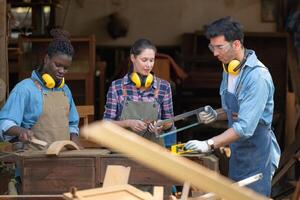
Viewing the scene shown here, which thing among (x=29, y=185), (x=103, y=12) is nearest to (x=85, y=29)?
(x=103, y=12)

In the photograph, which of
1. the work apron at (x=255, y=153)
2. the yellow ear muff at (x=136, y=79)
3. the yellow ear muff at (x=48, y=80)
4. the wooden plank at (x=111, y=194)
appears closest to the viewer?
the wooden plank at (x=111, y=194)

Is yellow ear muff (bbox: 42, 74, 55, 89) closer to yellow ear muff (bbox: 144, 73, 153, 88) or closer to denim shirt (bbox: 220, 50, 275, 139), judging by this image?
yellow ear muff (bbox: 144, 73, 153, 88)

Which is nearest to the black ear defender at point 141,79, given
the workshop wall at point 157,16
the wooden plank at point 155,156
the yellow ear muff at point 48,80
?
the yellow ear muff at point 48,80

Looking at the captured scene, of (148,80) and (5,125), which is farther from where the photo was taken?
(148,80)

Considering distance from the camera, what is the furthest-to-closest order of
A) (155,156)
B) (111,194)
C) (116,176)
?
(116,176), (111,194), (155,156)

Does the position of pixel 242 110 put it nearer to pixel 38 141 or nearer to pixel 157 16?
pixel 38 141

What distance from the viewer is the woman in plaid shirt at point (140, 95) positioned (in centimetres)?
581

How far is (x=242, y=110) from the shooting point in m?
4.92

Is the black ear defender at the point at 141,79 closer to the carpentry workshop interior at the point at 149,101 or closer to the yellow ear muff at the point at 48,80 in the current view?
the carpentry workshop interior at the point at 149,101

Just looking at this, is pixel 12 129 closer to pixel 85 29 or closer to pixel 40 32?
pixel 40 32

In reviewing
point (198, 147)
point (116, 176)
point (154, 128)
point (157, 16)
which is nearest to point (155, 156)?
point (116, 176)

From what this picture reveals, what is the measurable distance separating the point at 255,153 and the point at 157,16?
5.99 m

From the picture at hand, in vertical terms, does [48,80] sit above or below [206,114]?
above

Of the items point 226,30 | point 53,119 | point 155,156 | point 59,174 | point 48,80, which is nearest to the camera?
point 155,156
